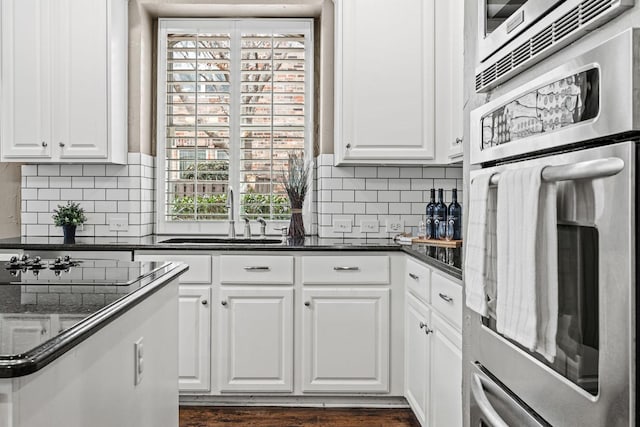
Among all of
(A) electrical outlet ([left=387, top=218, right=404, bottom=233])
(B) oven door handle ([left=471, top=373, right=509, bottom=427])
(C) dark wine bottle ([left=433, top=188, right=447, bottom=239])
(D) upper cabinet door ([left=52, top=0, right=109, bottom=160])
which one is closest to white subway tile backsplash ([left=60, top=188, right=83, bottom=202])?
(D) upper cabinet door ([left=52, top=0, right=109, bottom=160])

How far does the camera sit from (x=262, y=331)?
3.24 m

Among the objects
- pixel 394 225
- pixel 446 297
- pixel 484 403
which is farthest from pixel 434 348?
pixel 394 225

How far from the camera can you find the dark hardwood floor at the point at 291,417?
3.07 m

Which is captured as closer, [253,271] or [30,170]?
[253,271]

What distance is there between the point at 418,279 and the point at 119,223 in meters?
2.00

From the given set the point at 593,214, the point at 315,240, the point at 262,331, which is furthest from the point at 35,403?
the point at 315,240

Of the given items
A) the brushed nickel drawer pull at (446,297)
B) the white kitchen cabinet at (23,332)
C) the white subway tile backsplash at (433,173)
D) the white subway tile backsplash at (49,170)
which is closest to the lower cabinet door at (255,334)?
the brushed nickel drawer pull at (446,297)

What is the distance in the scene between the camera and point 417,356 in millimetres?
2896

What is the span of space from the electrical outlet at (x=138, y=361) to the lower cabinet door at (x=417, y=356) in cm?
137

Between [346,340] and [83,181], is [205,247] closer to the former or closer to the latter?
[346,340]

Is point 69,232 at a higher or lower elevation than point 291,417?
higher

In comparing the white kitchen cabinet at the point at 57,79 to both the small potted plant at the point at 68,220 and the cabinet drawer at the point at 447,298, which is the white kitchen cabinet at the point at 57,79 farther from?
the cabinet drawer at the point at 447,298

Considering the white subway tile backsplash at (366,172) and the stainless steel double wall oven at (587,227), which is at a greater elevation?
the white subway tile backsplash at (366,172)

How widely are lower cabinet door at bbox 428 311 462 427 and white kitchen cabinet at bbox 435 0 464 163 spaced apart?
3.53ft
